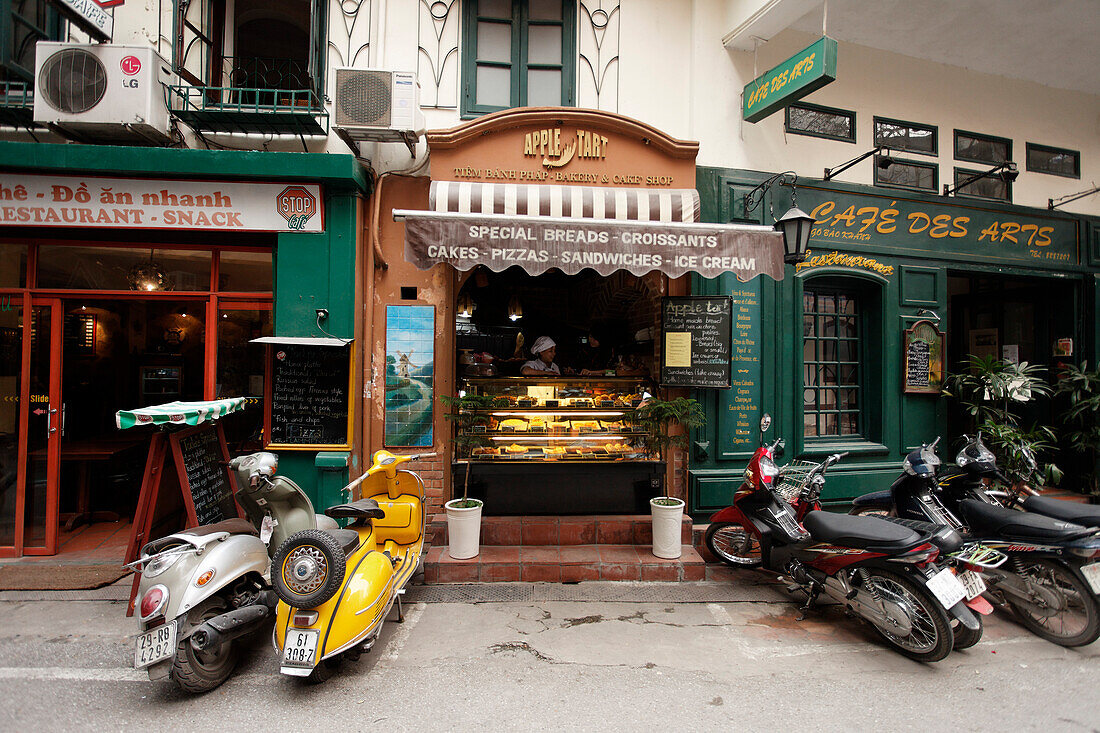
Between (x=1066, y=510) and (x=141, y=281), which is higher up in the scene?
(x=141, y=281)

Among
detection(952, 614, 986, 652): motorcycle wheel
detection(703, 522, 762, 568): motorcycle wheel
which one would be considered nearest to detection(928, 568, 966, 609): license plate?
detection(952, 614, 986, 652): motorcycle wheel

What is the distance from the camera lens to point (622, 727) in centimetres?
313

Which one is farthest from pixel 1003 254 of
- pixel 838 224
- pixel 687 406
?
pixel 687 406

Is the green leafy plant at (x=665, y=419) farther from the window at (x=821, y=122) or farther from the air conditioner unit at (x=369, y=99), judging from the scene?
the air conditioner unit at (x=369, y=99)

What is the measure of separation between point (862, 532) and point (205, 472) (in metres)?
5.85

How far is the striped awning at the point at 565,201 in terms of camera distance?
568cm

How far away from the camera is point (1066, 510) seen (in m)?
4.45

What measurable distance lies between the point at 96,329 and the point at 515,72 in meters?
6.23

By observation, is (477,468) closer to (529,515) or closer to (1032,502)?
(529,515)

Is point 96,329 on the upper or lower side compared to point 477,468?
upper

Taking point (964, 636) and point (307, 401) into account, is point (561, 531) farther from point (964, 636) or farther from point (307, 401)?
point (964, 636)

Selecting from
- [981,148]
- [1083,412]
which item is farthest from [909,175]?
[1083,412]

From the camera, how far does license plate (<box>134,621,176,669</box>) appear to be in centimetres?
325

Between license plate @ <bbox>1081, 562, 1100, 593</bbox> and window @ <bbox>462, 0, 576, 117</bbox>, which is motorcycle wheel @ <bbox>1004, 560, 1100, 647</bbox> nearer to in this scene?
license plate @ <bbox>1081, 562, 1100, 593</bbox>
